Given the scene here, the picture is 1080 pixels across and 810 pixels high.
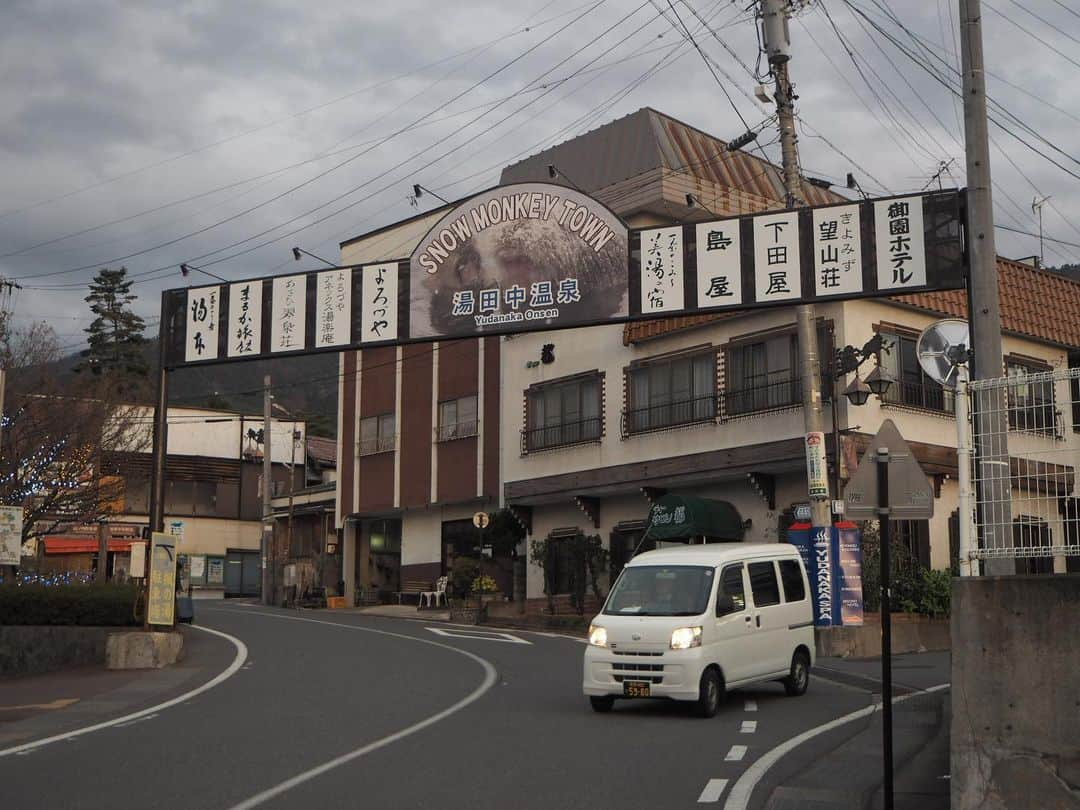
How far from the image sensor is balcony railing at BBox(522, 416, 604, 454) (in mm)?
36972

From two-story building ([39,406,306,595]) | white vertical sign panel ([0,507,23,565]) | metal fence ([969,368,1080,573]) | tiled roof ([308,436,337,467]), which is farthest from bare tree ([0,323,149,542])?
tiled roof ([308,436,337,467])

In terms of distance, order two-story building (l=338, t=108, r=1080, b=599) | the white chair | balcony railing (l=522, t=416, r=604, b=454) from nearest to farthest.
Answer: two-story building (l=338, t=108, r=1080, b=599) < balcony railing (l=522, t=416, r=604, b=454) < the white chair

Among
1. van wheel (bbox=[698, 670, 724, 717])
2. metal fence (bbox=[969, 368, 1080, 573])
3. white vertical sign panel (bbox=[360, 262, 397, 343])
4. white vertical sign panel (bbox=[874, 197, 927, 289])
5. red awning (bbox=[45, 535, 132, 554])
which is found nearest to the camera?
metal fence (bbox=[969, 368, 1080, 573])

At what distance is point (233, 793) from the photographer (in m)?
9.73

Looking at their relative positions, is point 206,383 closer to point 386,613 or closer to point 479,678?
point 386,613

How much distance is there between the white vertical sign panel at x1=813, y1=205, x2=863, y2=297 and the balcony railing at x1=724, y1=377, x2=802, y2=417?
11.9 meters

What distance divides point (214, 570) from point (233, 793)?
57.3 meters

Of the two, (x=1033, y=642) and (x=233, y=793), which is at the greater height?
(x=1033, y=642)

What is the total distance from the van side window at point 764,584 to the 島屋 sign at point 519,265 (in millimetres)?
4981

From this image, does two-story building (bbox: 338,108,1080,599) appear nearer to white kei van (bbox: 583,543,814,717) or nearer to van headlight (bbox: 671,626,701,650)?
white kei van (bbox: 583,543,814,717)

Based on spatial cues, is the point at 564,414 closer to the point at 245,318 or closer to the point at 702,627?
the point at 245,318

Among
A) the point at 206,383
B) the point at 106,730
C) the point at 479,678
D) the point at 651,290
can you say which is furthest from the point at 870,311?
the point at 206,383

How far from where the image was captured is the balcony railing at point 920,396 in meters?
30.2

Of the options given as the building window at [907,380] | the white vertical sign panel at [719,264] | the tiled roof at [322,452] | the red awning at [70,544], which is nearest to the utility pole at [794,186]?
the white vertical sign panel at [719,264]
